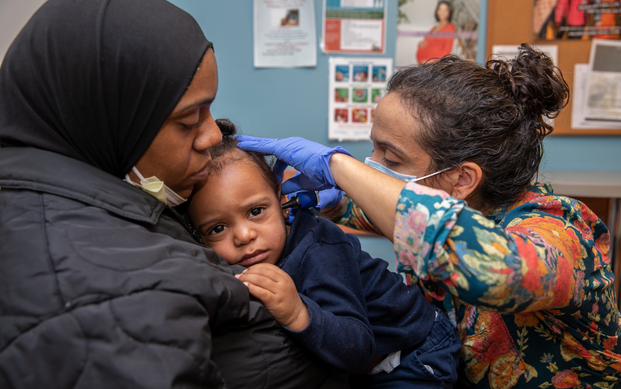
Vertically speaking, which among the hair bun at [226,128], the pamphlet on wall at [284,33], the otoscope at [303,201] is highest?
the pamphlet on wall at [284,33]

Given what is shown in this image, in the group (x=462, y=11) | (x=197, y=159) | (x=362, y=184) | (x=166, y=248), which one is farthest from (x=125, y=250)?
(x=462, y=11)

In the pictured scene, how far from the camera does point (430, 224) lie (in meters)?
0.82

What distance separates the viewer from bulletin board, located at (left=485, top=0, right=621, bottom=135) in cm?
232

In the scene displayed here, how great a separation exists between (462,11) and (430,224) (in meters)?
2.00

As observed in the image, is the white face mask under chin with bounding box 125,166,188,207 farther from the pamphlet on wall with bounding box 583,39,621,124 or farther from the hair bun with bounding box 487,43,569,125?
the pamphlet on wall with bounding box 583,39,621,124

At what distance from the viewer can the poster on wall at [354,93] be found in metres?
2.43

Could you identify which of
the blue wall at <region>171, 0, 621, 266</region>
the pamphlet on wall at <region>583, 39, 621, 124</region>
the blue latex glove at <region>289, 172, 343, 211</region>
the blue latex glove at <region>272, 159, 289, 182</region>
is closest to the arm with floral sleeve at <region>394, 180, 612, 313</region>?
the blue latex glove at <region>272, 159, 289, 182</region>

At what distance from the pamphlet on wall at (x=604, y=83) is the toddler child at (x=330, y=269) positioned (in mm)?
1857

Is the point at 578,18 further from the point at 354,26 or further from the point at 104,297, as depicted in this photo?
the point at 104,297

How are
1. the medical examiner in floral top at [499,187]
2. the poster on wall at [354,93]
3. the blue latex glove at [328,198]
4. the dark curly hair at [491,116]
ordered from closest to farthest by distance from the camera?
the medical examiner in floral top at [499,187] < the dark curly hair at [491,116] < the blue latex glove at [328,198] < the poster on wall at [354,93]

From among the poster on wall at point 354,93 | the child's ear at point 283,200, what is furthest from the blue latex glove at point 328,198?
the poster on wall at point 354,93

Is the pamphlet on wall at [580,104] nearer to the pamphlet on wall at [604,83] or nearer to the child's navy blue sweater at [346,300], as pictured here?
the pamphlet on wall at [604,83]

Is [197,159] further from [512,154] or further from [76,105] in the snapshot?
[512,154]

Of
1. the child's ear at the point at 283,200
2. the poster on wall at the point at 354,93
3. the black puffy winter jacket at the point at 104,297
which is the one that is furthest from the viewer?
the poster on wall at the point at 354,93
